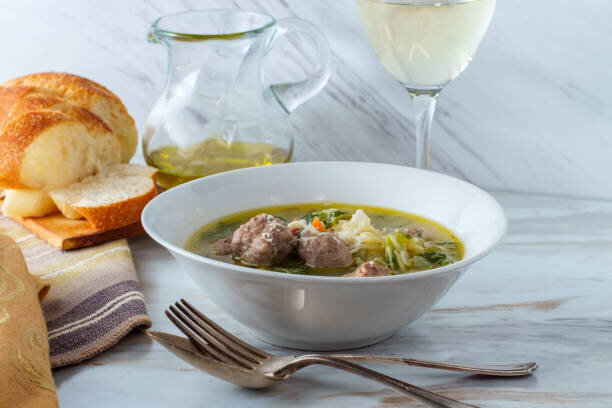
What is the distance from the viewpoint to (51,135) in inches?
76.1

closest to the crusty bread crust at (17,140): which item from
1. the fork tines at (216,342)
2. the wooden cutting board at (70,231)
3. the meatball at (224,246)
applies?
the wooden cutting board at (70,231)

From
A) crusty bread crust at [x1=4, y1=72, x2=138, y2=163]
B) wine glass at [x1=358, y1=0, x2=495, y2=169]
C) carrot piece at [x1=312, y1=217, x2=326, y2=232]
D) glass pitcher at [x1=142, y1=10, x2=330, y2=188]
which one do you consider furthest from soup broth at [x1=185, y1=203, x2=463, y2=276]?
crusty bread crust at [x1=4, y1=72, x2=138, y2=163]

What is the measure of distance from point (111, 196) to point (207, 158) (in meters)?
0.29

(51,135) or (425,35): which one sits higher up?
(425,35)

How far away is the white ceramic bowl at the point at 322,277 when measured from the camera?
43.7 inches

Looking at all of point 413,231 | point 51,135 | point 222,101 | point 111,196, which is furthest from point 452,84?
point 51,135

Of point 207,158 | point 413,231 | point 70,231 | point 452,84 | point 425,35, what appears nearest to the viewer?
point 413,231

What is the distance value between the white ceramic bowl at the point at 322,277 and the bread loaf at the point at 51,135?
616 mm

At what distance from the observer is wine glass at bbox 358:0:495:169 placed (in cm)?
164

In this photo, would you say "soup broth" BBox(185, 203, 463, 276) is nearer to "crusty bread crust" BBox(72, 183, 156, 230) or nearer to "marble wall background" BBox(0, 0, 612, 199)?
"crusty bread crust" BBox(72, 183, 156, 230)

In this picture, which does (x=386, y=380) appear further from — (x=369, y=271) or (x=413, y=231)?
(x=413, y=231)

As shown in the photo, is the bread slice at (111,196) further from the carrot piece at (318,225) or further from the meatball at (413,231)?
the meatball at (413,231)

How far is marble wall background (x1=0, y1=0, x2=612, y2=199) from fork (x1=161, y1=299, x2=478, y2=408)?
4.02 ft

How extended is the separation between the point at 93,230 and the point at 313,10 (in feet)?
3.07
